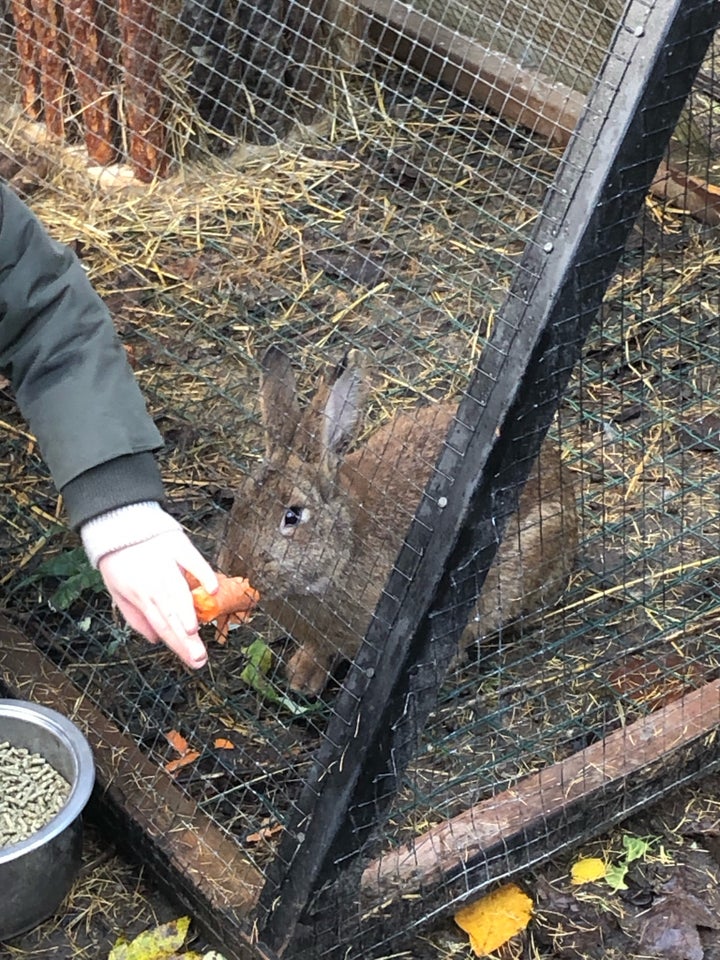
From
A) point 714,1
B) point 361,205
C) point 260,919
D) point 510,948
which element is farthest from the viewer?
point 361,205

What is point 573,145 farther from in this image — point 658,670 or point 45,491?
point 45,491

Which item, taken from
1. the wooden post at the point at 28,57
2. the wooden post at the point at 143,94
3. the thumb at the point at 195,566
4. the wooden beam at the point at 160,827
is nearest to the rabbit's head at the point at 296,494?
the wooden beam at the point at 160,827

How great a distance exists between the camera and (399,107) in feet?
15.5

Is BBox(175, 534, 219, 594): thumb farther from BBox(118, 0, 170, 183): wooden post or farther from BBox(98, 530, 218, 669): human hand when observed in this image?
BBox(118, 0, 170, 183): wooden post

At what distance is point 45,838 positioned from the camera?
2492mm

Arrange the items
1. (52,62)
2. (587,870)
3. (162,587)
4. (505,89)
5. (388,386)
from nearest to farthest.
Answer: (162,587) < (587,870) < (505,89) < (388,386) < (52,62)

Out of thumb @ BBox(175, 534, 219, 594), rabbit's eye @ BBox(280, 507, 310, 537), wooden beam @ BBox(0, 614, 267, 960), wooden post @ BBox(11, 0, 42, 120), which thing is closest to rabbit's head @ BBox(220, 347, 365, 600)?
rabbit's eye @ BBox(280, 507, 310, 537)

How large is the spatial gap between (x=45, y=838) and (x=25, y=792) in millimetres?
271

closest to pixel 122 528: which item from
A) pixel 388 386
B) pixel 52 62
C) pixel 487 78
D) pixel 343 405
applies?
pixel 343 405

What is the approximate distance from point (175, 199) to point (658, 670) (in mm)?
2488

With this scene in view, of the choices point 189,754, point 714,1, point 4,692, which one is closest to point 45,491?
point 4,692

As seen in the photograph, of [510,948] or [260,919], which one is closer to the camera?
[260,919]

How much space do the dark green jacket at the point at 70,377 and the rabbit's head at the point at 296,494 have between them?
32.4 inches

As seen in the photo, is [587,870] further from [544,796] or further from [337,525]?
[337,525]
